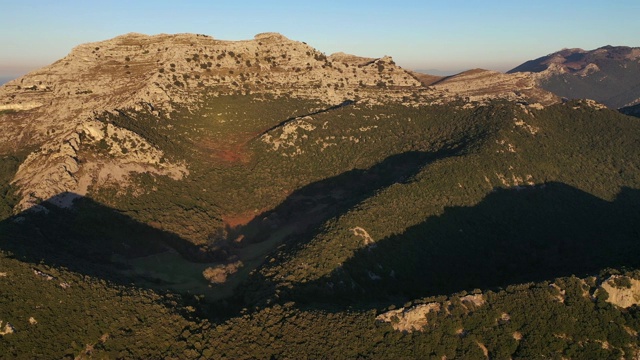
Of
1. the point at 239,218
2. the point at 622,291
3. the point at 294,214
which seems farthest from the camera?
the point at 294,214

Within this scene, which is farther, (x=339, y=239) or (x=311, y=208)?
(x=311, y=208)

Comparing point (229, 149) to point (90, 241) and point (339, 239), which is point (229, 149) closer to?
point (90, 241)

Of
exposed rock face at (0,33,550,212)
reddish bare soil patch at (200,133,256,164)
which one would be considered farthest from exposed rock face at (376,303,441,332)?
reddish bare soil patch at (200,133,256,164)

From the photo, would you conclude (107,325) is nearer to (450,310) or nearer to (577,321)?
(450,310)

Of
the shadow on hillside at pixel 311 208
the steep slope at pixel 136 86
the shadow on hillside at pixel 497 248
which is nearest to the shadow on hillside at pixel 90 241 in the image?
the steep slope at pixel 136 86

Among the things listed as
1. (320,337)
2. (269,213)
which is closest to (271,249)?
(269,213)

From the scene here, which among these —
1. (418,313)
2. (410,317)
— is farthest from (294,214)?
(410,317)
